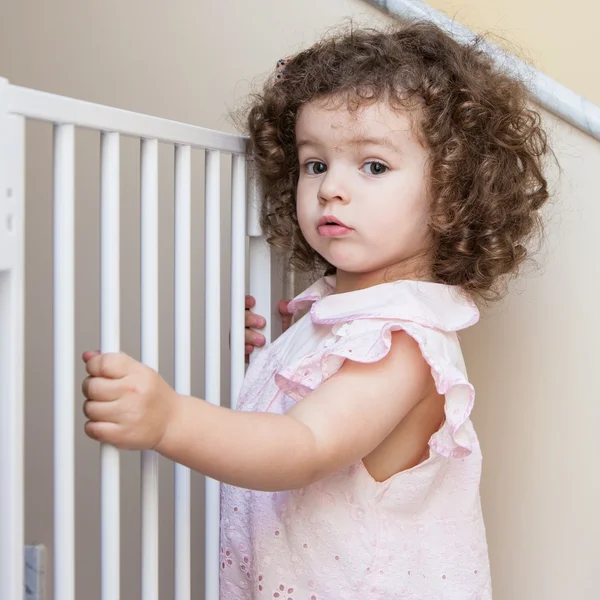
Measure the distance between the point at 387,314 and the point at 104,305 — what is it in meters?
0.29

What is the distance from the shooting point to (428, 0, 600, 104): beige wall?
61.6 inches

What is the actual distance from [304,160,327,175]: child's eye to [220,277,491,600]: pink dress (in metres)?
0.14

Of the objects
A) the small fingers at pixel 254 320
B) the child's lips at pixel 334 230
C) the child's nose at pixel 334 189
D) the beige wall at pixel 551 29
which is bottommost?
the small fingers at pixel 254 320

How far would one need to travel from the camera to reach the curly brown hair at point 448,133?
984mm

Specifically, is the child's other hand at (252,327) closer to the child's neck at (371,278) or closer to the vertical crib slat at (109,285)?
the child's neck at (371,278)

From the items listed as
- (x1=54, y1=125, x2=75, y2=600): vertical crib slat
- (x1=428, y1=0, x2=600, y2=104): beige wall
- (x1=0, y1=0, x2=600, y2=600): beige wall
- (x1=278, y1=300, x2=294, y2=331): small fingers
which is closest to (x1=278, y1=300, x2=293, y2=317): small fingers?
(x1=278, y1=300, x2=294, y2=331): small fingers

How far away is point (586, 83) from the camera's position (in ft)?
5.14

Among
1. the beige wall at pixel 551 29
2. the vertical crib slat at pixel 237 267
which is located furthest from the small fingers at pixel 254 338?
the beige wall at pixel 551 29

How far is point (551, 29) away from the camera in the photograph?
5.19 ft

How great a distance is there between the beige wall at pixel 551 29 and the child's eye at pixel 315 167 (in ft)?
2.23

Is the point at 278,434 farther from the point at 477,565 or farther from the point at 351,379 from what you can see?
the point at 477,565

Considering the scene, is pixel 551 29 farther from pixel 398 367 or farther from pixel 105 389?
pixel 105 389

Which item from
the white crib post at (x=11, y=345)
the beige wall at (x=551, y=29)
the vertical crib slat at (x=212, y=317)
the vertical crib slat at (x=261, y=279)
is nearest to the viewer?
the white crib post at (x=11, y=345)

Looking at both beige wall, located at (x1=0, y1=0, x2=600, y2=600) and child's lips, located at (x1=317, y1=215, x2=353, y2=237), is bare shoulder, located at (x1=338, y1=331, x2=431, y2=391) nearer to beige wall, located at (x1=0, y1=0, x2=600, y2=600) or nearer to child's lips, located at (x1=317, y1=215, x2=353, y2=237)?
child's lips, located at (x1=317, y1=215, x2=353, y2=237)
